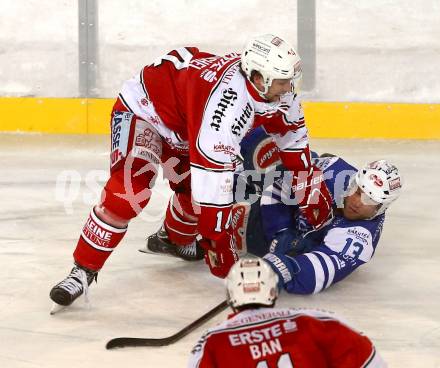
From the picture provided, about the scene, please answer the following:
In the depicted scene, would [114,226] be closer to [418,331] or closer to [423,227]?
[418,331]

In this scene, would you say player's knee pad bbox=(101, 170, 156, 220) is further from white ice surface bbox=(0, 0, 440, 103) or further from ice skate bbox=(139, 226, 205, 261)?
white ice surface bbox=(0, 0, 440, 103)

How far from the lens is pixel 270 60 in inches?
132

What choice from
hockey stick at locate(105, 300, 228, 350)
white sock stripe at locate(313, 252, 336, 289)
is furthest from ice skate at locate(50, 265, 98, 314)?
white sock stripe at locate(313, 252, 336, 289)

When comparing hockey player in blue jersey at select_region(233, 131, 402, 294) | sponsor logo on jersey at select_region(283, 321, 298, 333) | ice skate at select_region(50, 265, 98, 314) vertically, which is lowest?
ice skate at select_region(50, 265, 98, 314)

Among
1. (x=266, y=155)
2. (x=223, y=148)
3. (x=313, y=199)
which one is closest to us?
(x=223, y=148)

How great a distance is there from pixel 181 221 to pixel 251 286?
191 centimetres

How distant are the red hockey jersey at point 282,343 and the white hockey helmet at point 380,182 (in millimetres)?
1511

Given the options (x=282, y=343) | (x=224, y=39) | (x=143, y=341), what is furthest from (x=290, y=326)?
(x=224, y=39)

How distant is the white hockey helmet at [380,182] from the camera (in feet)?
12.1

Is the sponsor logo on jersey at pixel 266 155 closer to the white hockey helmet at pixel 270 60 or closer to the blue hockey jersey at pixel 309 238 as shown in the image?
the blue hockey jersey at pixel 309 238

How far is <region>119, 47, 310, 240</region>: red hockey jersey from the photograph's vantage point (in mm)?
3334

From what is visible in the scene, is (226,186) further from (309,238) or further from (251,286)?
(251,286)

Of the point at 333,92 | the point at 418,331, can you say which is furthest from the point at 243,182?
the point at 333,92

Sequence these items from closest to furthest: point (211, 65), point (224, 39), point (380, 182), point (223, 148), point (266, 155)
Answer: point (223, 148) → point (211, 65) → point (380, 182) → point (266, 155) → point (224, 39)
